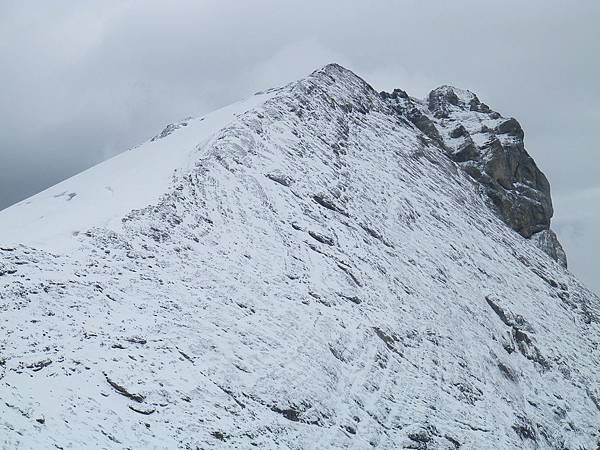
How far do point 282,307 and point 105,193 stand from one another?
1168 centimetres

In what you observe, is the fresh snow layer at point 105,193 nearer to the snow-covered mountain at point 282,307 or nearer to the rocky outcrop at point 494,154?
the snow-covered mountain at point 282,307

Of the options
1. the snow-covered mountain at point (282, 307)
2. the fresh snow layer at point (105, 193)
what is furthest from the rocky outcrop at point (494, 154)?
the fresh snow layer at point (105, 193)

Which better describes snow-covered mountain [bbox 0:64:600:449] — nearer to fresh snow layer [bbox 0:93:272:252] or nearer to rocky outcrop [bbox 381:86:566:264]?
fresh snow layer [bbox 0:93:272:252]

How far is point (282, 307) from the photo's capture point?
76.3 feet

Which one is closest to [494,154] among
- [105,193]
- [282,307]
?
[105,193]

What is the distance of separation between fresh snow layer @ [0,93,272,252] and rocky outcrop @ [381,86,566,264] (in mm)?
24057

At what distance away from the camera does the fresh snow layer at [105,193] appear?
23453 mm

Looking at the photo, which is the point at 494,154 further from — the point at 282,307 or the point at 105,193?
the point at 282,307

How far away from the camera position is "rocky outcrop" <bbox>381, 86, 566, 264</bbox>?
Answer: 54.8 m

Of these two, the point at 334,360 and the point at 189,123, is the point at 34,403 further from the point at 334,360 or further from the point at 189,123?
the point at 189,123

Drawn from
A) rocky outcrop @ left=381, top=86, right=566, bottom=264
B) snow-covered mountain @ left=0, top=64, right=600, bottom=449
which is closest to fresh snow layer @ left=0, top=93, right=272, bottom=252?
snow-covered mountain @ left=0, top=64, right=600, bottom=449

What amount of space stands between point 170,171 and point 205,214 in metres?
5.59

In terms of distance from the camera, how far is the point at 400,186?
40.3 meters

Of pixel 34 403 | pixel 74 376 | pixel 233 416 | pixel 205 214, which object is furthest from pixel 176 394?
pixel 205 214
